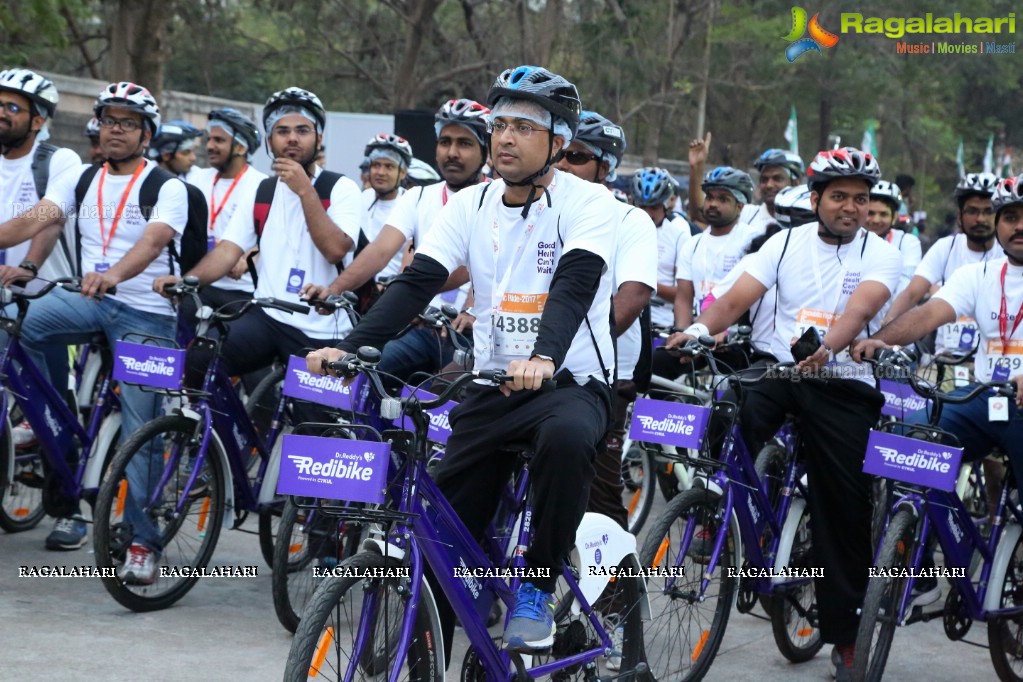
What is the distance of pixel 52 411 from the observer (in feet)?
22.0

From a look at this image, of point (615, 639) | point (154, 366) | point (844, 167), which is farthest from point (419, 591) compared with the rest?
point (844, 167)

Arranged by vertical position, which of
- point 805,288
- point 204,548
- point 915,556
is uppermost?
point 805,288

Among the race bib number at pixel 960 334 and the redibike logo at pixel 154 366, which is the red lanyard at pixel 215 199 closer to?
the redibike logo at pixel 154 366

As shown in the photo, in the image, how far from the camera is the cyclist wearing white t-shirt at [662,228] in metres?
9.48

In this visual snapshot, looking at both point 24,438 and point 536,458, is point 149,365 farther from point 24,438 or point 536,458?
point 536,458

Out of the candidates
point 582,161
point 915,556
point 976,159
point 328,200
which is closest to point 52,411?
point 328,200

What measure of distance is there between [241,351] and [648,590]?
2.52 metres

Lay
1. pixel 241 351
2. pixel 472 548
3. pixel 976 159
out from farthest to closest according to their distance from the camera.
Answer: pixel 976 159
pixel 241 351
pixel 472 548

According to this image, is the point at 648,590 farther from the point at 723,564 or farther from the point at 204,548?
the point at 204,548

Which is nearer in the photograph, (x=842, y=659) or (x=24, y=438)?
(x=842, y=659)

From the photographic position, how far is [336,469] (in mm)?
3834

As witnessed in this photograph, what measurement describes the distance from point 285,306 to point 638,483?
3.46 meters

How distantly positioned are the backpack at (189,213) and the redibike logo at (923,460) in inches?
147

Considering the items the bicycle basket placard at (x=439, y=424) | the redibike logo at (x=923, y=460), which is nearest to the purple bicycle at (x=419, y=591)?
the bicycle basket placard at (x=439, y=424)
